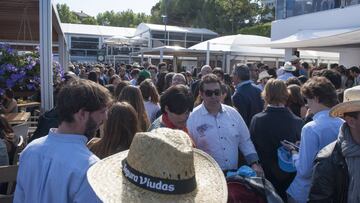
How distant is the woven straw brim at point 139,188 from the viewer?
4.95 ft

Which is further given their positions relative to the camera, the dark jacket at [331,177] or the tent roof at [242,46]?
the tent roof at [242,46]

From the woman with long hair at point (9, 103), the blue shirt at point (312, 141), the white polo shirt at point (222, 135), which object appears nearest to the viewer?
the blue shirt at point (312, 141)

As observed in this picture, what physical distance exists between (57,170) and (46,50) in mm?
3004

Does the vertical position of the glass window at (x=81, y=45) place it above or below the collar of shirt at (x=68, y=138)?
above

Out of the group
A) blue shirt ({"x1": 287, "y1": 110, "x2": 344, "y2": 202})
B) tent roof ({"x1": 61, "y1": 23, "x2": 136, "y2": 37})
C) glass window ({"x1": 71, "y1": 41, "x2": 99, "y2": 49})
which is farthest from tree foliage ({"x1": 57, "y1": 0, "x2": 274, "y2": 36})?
blue shirt ({"x1": 287, "y1": 110, "x2": 344, "y2": 202})

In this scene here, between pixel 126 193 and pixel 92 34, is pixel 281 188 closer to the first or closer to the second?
pixel 126 193

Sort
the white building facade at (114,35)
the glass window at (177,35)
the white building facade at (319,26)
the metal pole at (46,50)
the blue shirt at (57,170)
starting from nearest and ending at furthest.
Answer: the blue shirt at (57,170)
the metal pole at (46,50)
the white building facade at (319,26)
the white building facade at (114,35)
the glass window at (177,35)

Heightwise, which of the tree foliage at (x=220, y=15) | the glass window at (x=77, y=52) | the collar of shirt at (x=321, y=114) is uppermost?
the tree foliage at (x=220, y=15)

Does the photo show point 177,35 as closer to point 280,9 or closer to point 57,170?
point 280,9

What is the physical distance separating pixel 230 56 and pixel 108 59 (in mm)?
17956

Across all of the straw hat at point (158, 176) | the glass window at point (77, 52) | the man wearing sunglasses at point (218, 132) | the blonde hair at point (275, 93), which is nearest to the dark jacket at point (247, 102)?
the blonde hair at point (275, 93)

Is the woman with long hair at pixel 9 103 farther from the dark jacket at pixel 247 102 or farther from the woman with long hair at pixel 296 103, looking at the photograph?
the woman with long hair at pixel 296 103

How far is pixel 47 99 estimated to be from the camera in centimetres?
481

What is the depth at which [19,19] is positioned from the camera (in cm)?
709
